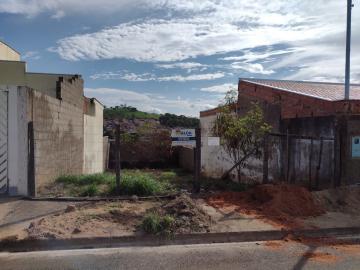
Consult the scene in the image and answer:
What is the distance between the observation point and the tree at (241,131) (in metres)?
13.3

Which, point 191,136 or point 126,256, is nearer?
point 126,256

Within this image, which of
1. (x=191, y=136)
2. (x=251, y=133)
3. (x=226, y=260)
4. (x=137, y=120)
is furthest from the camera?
(x=137, y=120)

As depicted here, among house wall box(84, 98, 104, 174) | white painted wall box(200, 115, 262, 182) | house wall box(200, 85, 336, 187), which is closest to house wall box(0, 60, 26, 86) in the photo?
house wall box(84, 98, 104, 174)

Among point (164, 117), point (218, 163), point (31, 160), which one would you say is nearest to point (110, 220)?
point (31, 160)

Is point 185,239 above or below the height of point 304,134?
below

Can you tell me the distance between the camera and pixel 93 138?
21578 millimetres

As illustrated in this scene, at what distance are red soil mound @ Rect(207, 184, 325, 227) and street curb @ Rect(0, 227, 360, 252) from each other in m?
0.65

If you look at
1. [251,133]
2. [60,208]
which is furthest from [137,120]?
[60,208]

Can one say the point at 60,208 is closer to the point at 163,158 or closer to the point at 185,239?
the point at 185,239

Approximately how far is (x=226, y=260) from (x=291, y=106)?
31.7ft

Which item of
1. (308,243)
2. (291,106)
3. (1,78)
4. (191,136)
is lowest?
(308,243)

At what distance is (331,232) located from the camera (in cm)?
825

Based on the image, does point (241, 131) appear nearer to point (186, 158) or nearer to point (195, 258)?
point (195, 258)

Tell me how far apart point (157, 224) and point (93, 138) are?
48.1 ft
